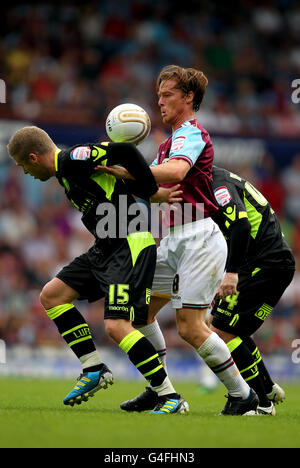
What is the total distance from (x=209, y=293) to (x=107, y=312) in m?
0.73

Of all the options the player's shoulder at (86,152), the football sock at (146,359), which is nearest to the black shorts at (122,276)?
the football sock at (146,359)

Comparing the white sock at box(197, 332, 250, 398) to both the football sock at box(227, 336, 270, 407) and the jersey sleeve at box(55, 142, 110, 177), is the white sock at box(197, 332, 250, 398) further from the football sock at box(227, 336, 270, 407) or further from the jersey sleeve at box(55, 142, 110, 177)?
the jersey sleeve at box(55, 142, 110, 177)

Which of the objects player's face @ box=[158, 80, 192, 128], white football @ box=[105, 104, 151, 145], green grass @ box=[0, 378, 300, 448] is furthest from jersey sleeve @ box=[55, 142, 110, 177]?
green grass @ box=[0, 378, 300, 448]

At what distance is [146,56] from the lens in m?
16.0

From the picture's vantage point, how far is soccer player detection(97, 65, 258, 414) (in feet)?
17.6

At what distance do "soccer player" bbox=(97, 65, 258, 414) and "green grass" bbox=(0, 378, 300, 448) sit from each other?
30 cm

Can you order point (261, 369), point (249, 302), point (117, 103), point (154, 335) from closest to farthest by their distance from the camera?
point (154, 335) → point (249, 302) → point (261, 369) → point (117, 103)

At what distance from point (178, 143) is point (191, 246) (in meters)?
0.71

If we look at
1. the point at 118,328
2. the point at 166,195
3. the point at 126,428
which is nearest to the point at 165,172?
the point at 166,195

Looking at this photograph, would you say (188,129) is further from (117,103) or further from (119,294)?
(117,103)

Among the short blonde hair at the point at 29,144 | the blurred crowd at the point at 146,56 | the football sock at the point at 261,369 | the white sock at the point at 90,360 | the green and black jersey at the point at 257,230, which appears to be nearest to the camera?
the short blonde hair at the point at 29,144

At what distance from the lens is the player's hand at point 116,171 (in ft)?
17.2

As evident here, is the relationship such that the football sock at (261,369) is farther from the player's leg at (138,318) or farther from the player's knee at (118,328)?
the player's knee at (118,328)
